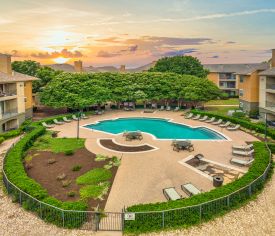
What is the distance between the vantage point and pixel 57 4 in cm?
2919

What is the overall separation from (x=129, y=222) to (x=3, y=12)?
27.5 metres

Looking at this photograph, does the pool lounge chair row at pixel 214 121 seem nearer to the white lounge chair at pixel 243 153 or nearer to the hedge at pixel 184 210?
the white lounge chair at pixel 243 153

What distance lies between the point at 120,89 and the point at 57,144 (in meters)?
23.5

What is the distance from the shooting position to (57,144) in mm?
28281

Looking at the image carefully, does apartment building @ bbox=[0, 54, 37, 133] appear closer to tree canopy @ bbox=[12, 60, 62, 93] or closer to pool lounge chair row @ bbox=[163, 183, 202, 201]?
tree canopy @ bbox=[12, 60, 62, 93]

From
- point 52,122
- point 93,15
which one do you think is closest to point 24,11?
point 93,15

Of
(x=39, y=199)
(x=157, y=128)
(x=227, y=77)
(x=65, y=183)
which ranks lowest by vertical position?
(x=65, y=183)

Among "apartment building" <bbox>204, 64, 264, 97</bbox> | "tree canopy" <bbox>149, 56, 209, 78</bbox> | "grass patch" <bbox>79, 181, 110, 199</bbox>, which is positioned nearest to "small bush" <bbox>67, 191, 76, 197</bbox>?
"grass patch" <bbox>79, 181, 110, 199</bbox>

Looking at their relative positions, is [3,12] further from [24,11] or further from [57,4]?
[57,4]

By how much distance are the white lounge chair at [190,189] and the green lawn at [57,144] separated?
533 inches

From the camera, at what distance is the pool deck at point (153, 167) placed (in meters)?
16.6

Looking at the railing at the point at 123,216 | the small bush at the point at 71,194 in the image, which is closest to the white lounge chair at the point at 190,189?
the railing at the point at 123,216

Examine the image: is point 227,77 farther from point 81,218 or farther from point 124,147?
point 81,218

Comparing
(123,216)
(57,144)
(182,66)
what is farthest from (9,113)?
(182,66)
